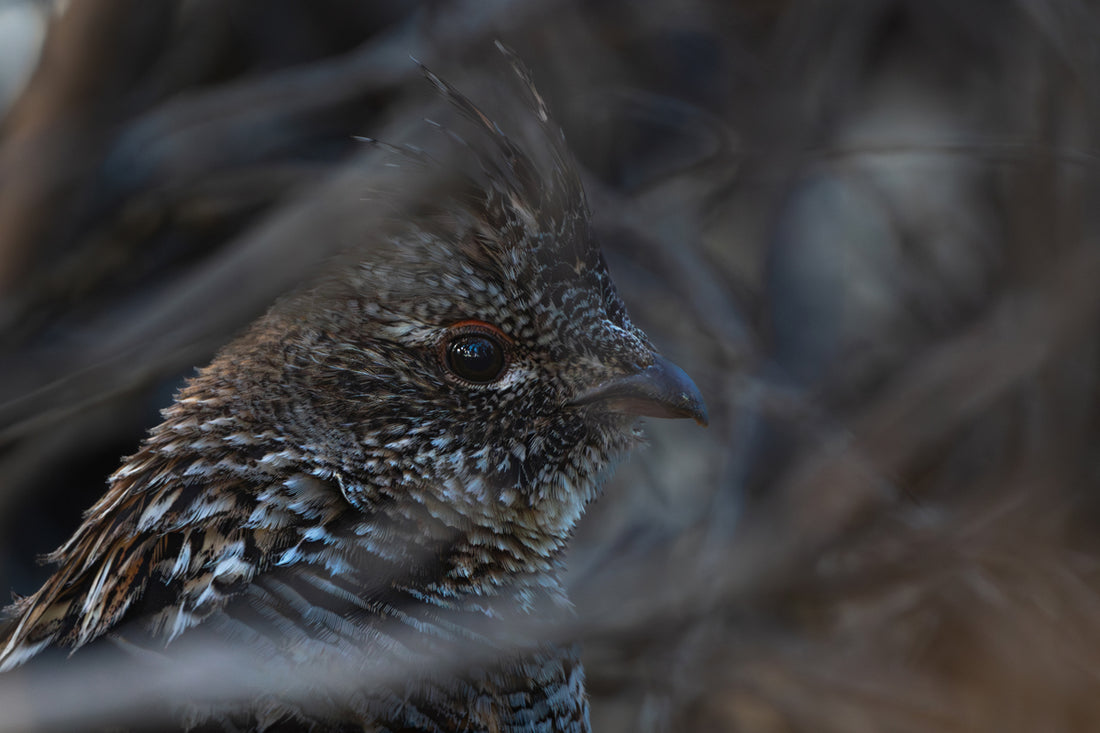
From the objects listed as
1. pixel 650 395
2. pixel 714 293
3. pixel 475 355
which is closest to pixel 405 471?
pixel 475 355

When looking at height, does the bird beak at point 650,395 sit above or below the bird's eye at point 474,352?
below

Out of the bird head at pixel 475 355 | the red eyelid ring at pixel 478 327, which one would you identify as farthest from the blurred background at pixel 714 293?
the red eyelid ring at pixel 478 327

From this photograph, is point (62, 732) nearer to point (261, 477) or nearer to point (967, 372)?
point (261, 477)

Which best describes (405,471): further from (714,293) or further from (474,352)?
(714,293)

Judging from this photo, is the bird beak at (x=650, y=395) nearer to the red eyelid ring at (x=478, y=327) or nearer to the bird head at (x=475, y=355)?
the bird head at (x=475, y=355)

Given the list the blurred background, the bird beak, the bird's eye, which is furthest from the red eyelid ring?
the blurred background

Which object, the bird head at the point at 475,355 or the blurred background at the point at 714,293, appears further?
the blurred background at the point at 714,293

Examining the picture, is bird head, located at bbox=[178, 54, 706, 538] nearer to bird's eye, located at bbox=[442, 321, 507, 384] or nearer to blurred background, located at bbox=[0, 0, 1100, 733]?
bird's eye, located at bbox=[442, 321, 507, 384]
